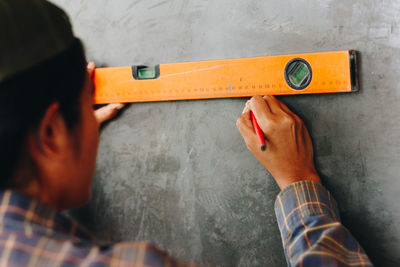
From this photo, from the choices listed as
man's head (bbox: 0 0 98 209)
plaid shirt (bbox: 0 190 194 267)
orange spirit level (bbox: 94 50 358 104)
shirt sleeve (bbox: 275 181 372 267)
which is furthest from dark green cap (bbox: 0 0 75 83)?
shirt sleeve (bbox: 275 181 372 267)

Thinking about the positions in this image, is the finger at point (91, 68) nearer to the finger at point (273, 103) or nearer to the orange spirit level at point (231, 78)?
the orange spirit level at point (231, 78)

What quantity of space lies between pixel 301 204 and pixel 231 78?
52 cm

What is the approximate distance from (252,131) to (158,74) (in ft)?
1.49

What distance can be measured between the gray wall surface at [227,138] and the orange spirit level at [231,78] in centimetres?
5

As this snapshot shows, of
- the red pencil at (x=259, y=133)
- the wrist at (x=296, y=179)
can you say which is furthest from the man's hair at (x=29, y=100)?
the wrist at (x=296, y=179)

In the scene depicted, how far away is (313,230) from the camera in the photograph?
3.36 feet

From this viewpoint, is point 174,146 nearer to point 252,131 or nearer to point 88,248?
point 252,131

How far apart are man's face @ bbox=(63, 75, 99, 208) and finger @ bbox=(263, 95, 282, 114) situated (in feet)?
2.07

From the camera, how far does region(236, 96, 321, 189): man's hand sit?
1199 mm

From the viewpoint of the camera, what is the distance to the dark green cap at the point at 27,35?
2.16 ft

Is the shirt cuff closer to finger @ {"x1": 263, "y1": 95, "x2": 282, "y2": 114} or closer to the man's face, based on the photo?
finger @ {"x1": 263, "y1": 95, "x2": 282, "y2": 114}

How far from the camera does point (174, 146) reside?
149cm

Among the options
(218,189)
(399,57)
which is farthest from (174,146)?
(399,57)

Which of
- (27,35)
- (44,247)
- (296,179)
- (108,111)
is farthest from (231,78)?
(44,247)
